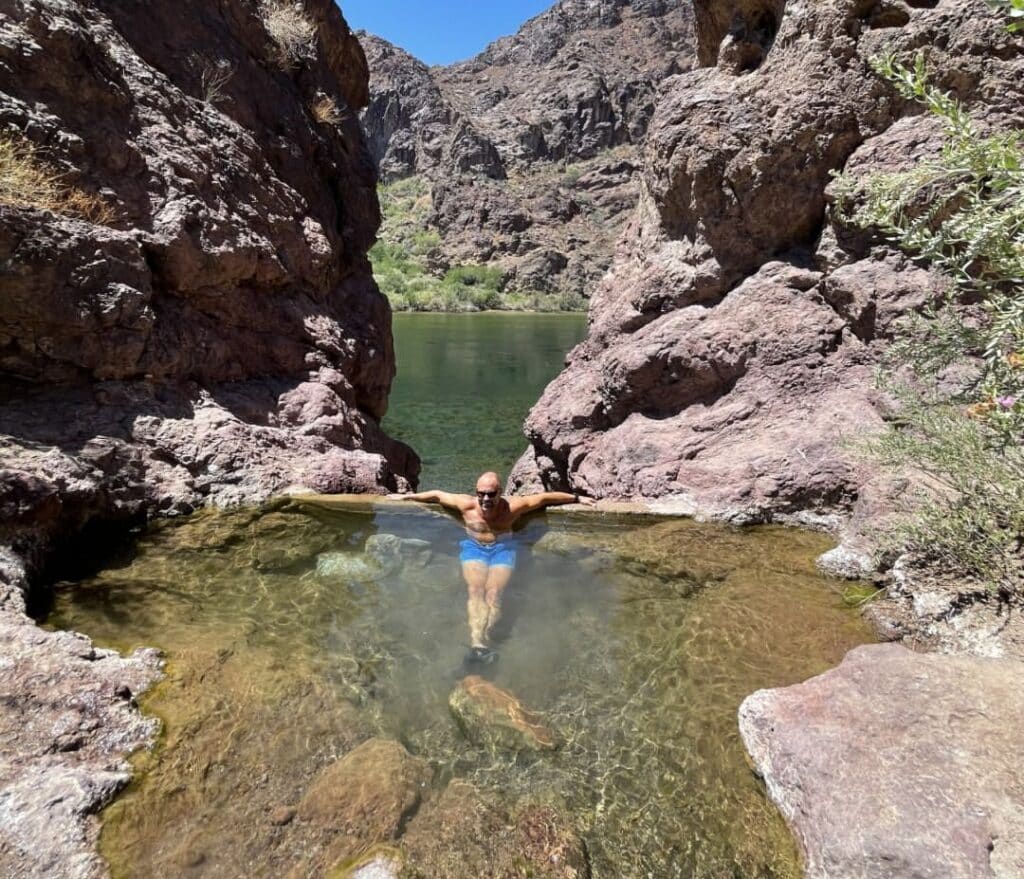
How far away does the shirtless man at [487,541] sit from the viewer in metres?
4.09

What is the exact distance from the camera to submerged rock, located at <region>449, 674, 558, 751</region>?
288 cm

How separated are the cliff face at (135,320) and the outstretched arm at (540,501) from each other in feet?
6.06

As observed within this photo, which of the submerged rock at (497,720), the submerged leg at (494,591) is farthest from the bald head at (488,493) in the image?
the submerged rock at (497,720)

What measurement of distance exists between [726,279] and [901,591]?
4.27 metres

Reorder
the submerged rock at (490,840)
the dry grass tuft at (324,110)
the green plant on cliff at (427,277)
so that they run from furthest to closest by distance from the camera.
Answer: the green plant on cliff at (427,277), the dry grass tuft at (324,110), the submerged rock at (490,840)

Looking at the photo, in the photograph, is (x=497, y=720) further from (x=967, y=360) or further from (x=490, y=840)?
(x=967, y=360)

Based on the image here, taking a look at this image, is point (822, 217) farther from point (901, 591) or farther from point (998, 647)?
point (998, 647)

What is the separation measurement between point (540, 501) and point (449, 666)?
2338mm

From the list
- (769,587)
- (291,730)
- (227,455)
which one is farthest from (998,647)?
(227,455)

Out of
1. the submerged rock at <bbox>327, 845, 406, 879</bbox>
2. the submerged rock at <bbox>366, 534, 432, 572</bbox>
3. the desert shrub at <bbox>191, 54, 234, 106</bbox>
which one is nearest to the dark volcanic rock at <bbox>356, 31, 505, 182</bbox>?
the desert shrub at <bbox>191, 54, 234, 106</bbox>

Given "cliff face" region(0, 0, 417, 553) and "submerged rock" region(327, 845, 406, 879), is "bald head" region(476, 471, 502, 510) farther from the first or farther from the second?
"submerged rock" region(327, 845, 406, 879)

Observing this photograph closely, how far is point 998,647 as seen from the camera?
3.06 metres

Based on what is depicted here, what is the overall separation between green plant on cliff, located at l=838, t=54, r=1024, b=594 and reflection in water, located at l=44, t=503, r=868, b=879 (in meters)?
0.82

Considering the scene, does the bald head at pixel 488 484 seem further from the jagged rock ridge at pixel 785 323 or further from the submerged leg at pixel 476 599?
the jagged rock ridge at pixel 785 323
